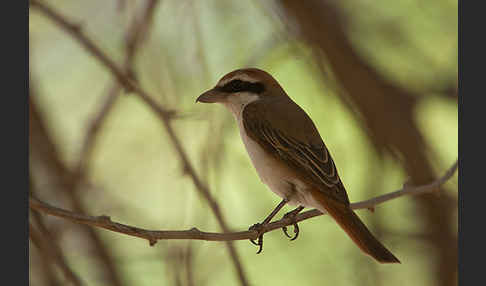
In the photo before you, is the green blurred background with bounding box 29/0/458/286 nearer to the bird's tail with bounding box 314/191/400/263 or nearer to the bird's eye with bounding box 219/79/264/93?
the bird's eye with bounding box 219/79/264/93

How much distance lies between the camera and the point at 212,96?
7.18 ft

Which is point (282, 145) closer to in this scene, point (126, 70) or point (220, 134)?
point (220, 134)

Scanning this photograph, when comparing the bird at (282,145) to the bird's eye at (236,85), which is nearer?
the bird at (282,145)

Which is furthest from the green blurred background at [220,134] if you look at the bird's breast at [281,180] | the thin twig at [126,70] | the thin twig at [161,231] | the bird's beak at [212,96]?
the thin twig at [161,231]

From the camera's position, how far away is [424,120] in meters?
2.67

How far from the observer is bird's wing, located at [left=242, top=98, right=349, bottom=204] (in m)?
2.07

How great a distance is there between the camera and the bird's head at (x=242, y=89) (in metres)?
2.23

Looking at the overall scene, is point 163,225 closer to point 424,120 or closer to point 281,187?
point 281,187

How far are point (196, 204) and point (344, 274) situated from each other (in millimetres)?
661

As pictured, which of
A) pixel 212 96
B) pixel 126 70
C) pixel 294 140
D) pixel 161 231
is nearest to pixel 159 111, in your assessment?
pixel 212 96

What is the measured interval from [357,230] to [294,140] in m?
0.47

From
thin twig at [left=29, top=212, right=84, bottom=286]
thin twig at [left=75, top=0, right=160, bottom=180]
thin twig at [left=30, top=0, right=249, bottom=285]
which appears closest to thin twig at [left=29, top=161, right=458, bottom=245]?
thin twig at [left=30, top=0, right=249, bottom=285]

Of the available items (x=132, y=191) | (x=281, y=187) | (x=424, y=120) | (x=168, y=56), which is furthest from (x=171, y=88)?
(x=424, y=120)

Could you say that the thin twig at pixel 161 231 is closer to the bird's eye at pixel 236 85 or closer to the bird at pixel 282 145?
the bird at pixel 282 145
